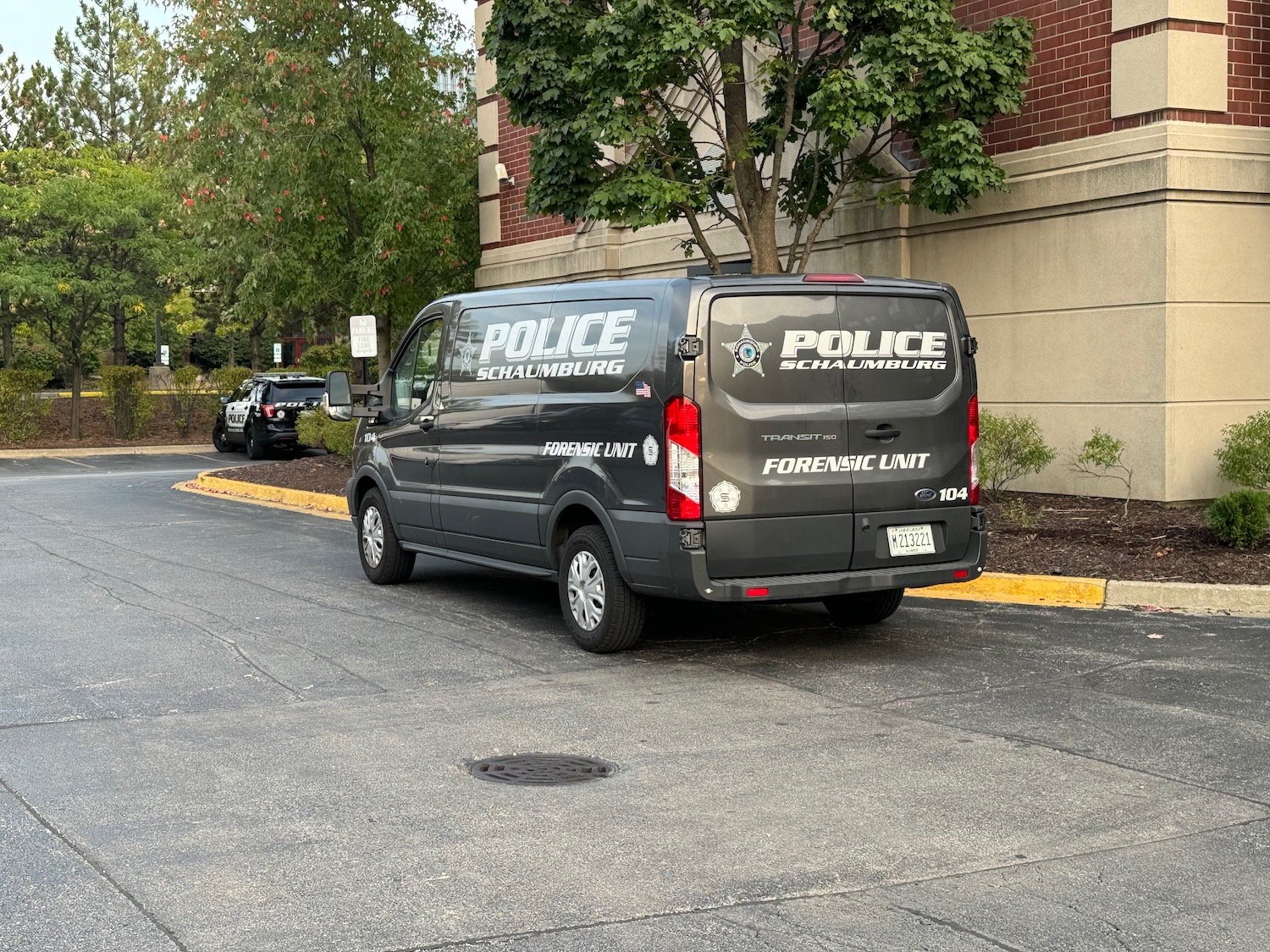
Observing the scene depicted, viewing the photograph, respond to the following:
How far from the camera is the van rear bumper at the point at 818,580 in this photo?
26.5ft

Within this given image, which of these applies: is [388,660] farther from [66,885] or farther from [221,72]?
[221,72]

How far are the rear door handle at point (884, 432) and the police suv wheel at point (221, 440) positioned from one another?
25.7 m

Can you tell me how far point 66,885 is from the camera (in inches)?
187

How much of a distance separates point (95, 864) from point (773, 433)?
14.6 feet

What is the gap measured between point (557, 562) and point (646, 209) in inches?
242

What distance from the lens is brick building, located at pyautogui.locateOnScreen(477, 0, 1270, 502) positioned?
43.9 feet

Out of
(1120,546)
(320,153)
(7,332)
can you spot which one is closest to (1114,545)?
(1120,546)

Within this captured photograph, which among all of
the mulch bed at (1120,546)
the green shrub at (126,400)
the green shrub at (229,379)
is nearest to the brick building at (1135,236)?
the mulch bed at (1120,546)

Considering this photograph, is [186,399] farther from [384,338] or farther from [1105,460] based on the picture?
[1105,460]

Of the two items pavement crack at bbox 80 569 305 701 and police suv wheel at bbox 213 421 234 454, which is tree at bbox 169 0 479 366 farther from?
pavement crack at bbox 80 569 305 701

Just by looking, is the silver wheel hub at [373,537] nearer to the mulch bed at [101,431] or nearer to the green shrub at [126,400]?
the mulch bed at [101,431]

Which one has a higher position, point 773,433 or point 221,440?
point 773,433

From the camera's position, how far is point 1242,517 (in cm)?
1110

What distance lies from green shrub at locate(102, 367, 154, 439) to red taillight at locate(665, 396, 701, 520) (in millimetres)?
28279
